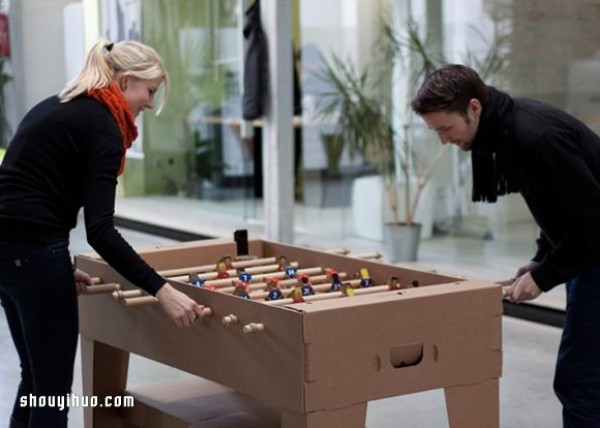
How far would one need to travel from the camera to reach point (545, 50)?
20.6 ft

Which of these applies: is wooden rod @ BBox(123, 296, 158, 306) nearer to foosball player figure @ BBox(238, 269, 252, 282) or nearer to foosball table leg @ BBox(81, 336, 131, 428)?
foosball player figure @ BBox(238, 269, 252, 282)

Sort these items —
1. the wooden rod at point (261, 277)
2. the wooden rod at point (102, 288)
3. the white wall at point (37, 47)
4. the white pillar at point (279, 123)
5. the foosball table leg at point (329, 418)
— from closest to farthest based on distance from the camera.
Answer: the foosball table leg at point (329, 418) → the wooden rod at point (102, 288) → the wooden rod at point (261, 277) → the white pillar at point (279, 123) → the white wall at point (37, 47)

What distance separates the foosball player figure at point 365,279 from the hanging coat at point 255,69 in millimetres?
3712

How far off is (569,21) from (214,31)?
3.20m

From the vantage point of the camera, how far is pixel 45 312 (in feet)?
10.7

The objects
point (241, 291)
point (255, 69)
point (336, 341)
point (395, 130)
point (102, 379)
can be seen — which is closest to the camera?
point (336, 341)

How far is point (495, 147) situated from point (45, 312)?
132 cm

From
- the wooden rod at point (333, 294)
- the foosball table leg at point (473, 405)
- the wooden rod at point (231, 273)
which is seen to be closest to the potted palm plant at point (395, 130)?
the wooden rod at point (231, 273)

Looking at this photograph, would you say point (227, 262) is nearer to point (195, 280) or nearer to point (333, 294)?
point (195, 280)

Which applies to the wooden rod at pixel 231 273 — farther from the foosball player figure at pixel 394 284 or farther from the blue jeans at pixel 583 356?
the blue jeans at pixel 583 356

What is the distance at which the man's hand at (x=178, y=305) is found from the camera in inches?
126

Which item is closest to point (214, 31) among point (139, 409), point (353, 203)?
point (353, 203)

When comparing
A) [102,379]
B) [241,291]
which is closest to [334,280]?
[241,291]

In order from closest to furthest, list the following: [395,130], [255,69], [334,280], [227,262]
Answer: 1. [334,280]
2. [227,262]
3. [255,69]
4. [395,130]
